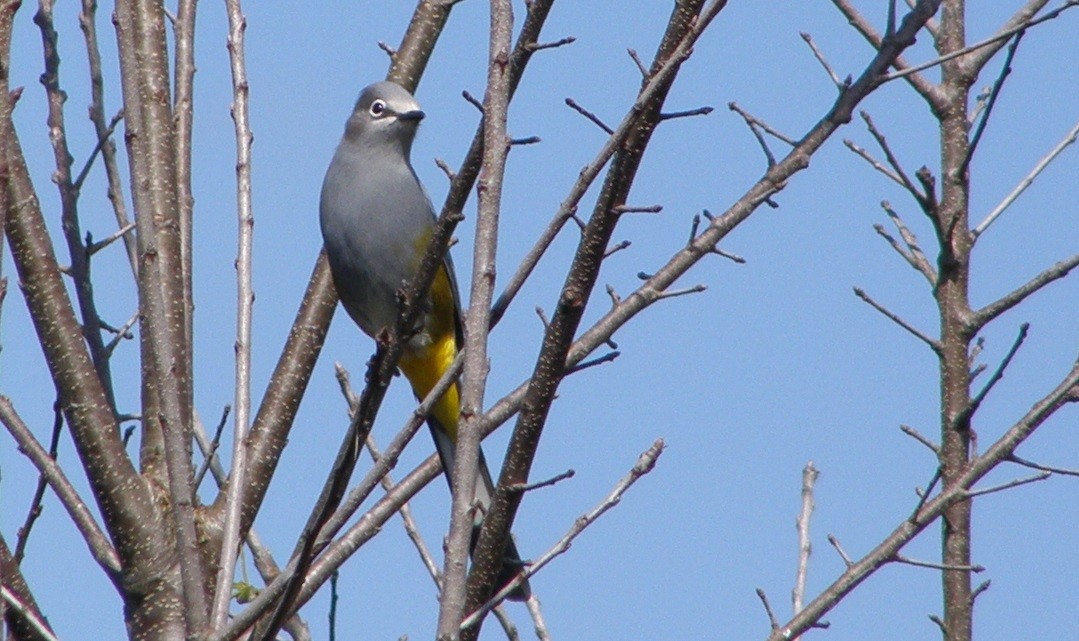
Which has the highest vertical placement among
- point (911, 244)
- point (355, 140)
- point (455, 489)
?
point (355, 140)

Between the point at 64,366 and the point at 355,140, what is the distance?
2342mm

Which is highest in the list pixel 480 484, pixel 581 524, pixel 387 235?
pixel 387 235

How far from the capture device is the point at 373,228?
17.7ft

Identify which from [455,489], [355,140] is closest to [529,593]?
[455,489]

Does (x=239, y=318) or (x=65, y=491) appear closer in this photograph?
(x=239, y=318)

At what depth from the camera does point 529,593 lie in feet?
12.8

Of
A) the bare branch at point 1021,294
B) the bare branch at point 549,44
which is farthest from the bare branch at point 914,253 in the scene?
the bare branch at point 549,44

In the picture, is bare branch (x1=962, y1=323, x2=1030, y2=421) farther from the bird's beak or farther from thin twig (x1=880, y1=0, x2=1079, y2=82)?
the bird's beak

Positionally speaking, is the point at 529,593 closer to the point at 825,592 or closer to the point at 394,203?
the point at 825,592

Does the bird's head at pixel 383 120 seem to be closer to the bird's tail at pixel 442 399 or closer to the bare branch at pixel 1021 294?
the bird's tail at pixel 442 399

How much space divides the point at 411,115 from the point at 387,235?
1.56 ft

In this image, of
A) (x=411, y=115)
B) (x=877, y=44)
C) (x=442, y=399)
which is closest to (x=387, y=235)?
(x=411, y=115)

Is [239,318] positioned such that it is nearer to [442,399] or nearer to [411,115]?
[442,399]

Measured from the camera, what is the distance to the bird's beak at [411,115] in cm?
535
